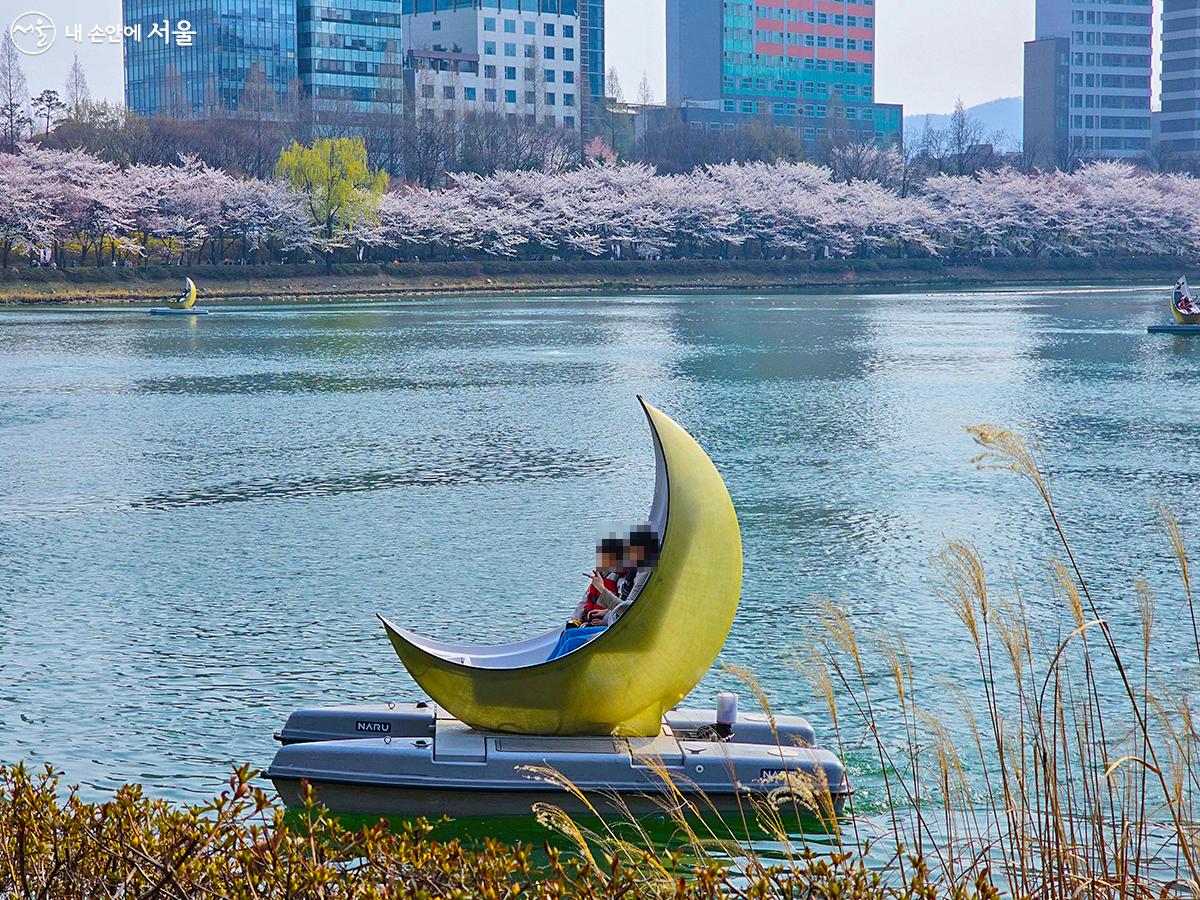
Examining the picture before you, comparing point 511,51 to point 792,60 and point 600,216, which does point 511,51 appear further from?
point 600,216

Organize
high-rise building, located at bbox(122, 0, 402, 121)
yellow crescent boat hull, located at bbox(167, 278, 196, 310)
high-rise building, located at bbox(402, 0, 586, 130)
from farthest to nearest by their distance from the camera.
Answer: high-rise building, located at bbox(402, 0, 586, 130) < high-rise building, located at bbox(122, 0, 402, 121) < yellow crescent boat hull, located at bbox(167, 278, 196, 310)

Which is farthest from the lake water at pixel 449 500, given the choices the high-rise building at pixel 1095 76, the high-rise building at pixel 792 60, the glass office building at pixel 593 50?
the high-rise building at pixel 1095 76

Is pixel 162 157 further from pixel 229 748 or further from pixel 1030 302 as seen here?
pixel 229 748

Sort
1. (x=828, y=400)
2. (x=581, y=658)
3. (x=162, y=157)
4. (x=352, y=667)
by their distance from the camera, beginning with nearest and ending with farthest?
(x=581, y=658), (x=352, y=667), (x=828, y=400), (x=162, y=157)

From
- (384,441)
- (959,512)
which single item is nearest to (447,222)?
(384,441)

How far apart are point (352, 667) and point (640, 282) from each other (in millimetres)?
64034

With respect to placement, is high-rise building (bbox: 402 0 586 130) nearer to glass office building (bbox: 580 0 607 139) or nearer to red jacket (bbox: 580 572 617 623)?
glass office building (bbox: 580 0 607 139)

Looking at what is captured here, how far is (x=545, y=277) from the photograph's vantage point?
7256cm

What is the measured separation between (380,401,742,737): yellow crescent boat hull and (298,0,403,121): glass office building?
10442 centimetres

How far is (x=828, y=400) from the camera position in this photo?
2670cm

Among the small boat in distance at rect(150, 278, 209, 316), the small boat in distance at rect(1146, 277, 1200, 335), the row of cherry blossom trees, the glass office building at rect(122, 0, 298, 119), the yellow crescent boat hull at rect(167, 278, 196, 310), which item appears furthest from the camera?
the glass office building at rect(122, 0, 298, 119)

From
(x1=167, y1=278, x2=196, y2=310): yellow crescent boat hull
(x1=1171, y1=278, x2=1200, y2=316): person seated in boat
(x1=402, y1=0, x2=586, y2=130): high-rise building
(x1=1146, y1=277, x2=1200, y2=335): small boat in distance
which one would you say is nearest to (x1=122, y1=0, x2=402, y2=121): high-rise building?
(x1=402, y1=0, x2=586, y2=130): high-rise building

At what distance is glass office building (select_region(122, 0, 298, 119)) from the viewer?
109875mm

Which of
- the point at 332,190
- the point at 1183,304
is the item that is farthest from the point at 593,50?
the point at 1183,304
